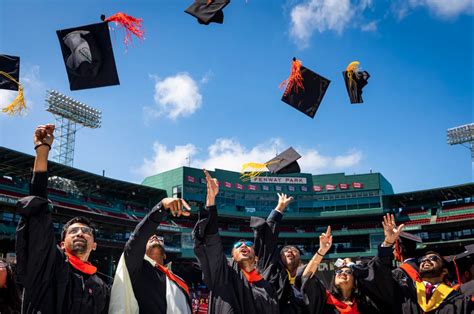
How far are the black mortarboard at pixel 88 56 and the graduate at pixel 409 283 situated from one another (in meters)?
4.23

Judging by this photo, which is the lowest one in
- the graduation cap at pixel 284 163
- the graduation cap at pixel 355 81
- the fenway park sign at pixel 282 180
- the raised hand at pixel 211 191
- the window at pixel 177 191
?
the raised hand at pixel 211 191

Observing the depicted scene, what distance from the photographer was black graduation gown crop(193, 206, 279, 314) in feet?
13.1

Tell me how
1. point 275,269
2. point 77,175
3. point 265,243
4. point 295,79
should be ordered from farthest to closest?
point 77,175
point 295,79
point 265,243
point 275,269

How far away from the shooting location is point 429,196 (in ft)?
163

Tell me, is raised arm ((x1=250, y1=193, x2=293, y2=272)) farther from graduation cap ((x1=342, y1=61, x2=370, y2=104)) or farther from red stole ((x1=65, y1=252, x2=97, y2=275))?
graduation cap ((x1=342, y1=61, x2=370, y2=104))

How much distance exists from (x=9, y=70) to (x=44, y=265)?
4.23 meters

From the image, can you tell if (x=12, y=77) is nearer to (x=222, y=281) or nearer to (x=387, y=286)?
(x=222, y=281)

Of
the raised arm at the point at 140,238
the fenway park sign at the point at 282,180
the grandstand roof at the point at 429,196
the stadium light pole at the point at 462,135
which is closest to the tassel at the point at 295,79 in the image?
the raised arm at the point at 140,238

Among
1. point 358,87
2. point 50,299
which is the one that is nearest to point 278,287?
point 50,299

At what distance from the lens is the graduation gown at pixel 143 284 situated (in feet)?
11.7

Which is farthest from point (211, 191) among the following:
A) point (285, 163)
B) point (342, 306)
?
point (285, 163)

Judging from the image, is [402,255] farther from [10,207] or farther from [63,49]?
[10,207]

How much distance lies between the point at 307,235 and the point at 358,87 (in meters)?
46.0

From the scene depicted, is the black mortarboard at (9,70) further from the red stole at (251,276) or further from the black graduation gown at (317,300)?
the black graduation gown at (317,300)
